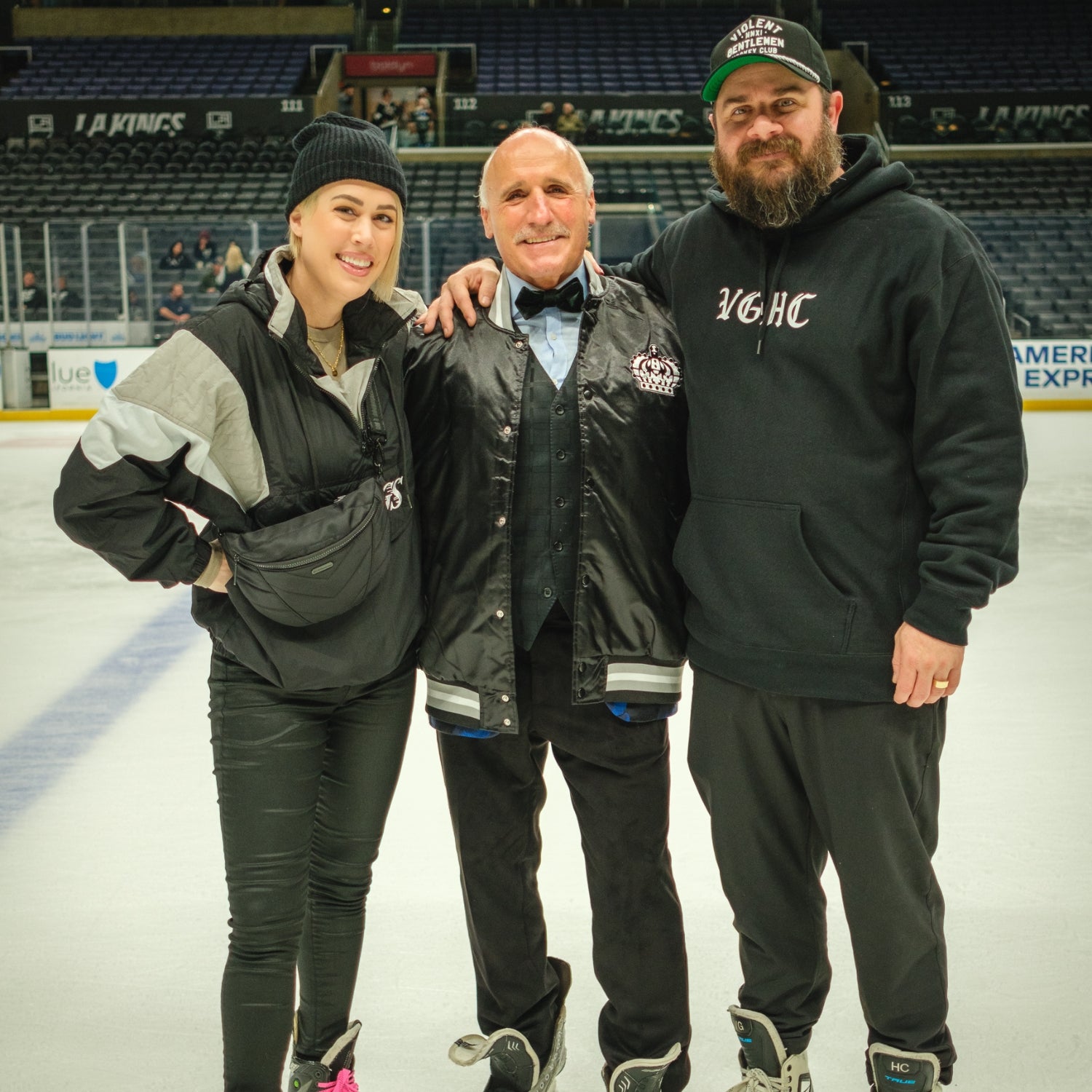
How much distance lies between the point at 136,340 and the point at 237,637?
11027 millimetres

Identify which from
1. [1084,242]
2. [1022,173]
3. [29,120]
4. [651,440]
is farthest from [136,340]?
[1022,173]

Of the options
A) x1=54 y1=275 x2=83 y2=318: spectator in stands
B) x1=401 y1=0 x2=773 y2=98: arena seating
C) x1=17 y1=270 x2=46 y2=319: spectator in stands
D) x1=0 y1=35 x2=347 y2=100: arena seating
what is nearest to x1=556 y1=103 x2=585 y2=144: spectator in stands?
x1=401 y1=0 x2=773 y2=98: arena seating

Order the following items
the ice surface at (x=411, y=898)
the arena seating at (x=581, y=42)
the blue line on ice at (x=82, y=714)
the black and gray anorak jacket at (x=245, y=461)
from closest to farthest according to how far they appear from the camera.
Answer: the black and gray anorak jacket at (x=245, y=461)
the ice surface at (x=411, y=898)
the blue line on ice at (x=82, y=714)
the arena seating at (x=581, y=42)

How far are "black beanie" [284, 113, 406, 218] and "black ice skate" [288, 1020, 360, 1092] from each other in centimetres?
129

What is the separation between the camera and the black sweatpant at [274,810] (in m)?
1.72

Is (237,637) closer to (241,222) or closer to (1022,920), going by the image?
(1022,920)

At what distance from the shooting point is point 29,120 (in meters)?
18.2

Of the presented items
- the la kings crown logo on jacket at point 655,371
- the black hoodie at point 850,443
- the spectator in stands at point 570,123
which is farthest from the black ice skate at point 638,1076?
the spectator in stands at point 570,123

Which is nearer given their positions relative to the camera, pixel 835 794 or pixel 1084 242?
pixel 835 794

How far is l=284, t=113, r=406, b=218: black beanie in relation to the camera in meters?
1.72

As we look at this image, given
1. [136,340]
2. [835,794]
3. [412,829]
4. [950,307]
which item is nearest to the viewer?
[950,307]

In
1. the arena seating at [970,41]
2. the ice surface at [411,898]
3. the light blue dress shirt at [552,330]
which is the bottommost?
the ice surface at [411,898]

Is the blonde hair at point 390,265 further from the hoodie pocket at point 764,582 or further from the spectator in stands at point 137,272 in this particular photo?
the spectator in stands at point 137,272

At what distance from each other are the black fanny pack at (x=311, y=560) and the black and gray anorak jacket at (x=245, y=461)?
4cm
